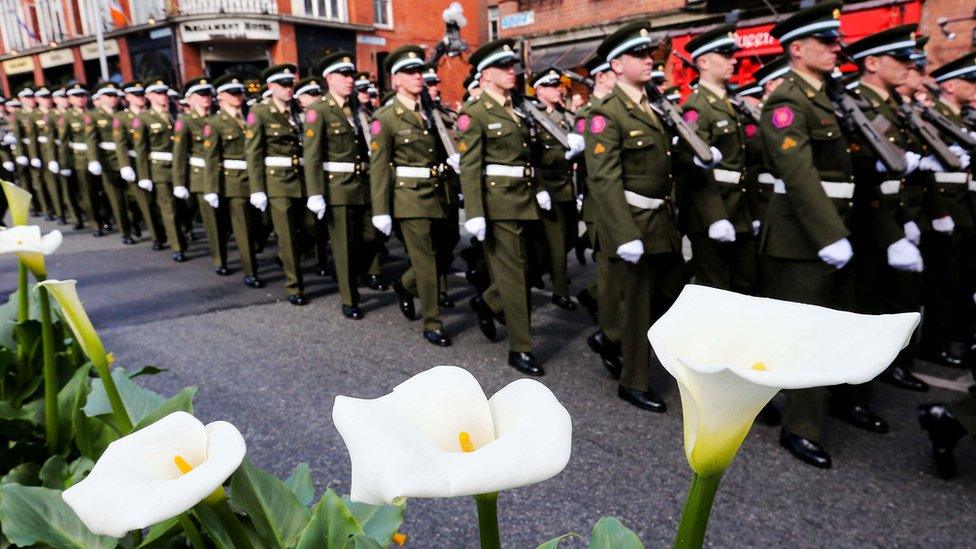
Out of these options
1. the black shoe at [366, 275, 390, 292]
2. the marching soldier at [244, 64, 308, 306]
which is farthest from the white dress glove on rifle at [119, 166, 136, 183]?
the black shoe at [366, 275, 390, 292]

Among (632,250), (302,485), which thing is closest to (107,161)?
(632,250)

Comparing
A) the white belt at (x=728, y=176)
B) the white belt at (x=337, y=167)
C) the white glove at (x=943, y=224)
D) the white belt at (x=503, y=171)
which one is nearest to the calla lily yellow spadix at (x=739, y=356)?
the white belt at (x=503, y=171)

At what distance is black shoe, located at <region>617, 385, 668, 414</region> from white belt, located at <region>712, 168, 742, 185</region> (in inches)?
65.0

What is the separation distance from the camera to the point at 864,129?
131 inches

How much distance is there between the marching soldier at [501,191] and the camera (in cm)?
423

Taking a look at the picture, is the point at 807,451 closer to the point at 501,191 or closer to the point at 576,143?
the point at 501,191

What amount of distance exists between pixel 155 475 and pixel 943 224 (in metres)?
4.83

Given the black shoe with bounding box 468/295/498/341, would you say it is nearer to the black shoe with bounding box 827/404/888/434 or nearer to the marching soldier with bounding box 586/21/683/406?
the marching soldier with bounding box 586/21/683/406

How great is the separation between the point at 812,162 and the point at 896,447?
54.3 inches

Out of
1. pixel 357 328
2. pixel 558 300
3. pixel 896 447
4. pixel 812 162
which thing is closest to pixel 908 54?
pixel 812 162

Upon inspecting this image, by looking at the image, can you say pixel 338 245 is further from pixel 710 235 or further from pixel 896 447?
pixel 896 447

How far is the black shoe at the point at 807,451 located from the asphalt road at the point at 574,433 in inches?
1.7

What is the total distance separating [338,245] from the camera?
5719 millimetres

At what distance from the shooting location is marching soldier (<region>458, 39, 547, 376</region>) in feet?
13.9
